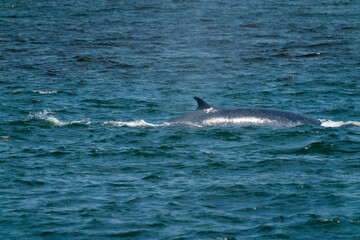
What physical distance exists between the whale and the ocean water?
1.71 feet

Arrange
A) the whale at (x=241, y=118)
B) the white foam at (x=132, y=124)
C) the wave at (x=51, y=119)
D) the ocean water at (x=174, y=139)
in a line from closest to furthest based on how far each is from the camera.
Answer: the ocean water at (x=174, y=139) → the whale at (x=241, y=118) → the white foam at (x=132, y=124) → the wave at (x=51, y=119)

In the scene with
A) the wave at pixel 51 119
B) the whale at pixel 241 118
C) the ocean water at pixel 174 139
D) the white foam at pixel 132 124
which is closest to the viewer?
the ocean water at pixel 174 139

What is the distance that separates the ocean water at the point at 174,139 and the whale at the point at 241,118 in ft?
1.71

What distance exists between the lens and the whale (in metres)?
28.7

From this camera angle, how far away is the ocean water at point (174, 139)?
759 inches

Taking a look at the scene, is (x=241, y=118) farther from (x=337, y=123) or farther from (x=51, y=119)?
(x=51, y=119)

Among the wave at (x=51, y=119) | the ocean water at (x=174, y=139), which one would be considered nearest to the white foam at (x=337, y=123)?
the ocean water at (x=174, y=139)

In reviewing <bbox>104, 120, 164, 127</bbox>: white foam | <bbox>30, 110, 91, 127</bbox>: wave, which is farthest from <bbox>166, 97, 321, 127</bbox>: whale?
<bbox>30, 110, 91, 127</bbox>: wave

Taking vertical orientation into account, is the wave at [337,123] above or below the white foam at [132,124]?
below

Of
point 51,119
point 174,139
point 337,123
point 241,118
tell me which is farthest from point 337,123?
point 51,119

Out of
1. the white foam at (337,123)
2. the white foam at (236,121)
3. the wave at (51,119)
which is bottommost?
the white foam at (337,123)

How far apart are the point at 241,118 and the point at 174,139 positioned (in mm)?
3447

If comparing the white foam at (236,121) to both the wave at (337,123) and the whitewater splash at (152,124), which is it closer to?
the whitewater splash at (152,124)

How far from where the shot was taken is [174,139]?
2727cm
